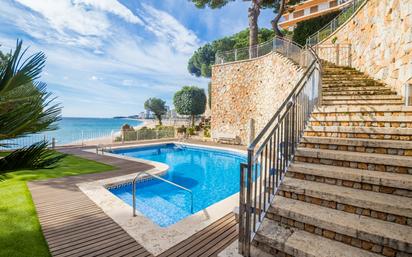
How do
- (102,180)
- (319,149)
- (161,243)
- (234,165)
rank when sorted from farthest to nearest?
(234,165)
(102,180)
(319,149)
(161,243)

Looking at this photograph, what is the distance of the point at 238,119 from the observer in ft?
52.3

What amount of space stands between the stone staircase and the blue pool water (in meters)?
A: 3.35

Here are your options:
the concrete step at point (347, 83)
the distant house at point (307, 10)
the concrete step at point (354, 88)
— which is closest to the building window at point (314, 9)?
the distant house at point (307, 10)

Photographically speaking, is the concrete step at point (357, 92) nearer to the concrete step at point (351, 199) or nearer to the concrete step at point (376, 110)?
the concrete step at point (376, 110)

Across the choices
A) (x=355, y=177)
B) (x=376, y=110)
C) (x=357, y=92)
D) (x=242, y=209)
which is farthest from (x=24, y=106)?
(x=357, y=92)

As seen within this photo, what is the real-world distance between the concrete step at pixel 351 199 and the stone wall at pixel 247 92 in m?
9.63

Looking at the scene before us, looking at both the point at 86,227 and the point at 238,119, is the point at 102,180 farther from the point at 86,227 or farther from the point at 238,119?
the point at 238,119

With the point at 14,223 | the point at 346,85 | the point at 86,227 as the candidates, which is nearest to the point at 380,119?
the point at 346,85

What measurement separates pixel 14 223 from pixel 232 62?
15457 mm

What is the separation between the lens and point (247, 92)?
50.5 feet

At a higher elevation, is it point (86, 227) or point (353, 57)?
point (353, 57)

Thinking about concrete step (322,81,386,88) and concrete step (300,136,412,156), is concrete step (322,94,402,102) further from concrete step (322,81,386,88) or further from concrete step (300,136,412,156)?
concrete step (300,136,412,156)

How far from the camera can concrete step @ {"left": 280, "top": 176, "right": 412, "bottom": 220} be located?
2277mm

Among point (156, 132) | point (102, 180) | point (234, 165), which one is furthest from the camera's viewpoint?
point (156, 132)
